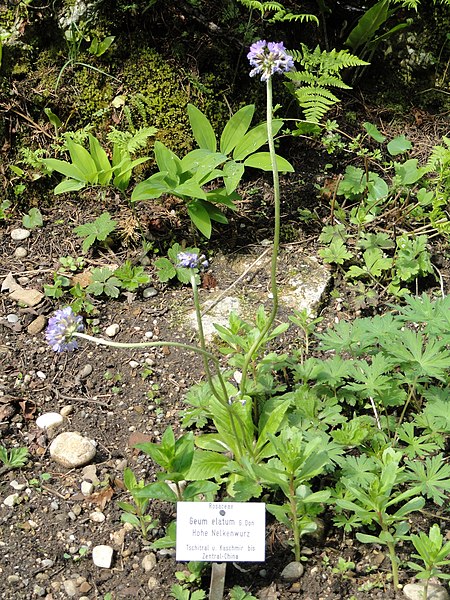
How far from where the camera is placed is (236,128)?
3480mm

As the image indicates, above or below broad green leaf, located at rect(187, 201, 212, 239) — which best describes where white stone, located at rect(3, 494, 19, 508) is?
below

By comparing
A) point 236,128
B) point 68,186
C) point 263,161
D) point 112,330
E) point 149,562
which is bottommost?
point 149,562

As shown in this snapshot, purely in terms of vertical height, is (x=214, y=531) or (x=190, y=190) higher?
(x=190, y=190)

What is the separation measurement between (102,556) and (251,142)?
207 centimetres

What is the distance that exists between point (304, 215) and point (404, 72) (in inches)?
55.7

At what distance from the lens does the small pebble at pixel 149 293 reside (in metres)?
3.42

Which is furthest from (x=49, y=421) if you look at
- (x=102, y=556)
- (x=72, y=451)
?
(x=102, y=556)

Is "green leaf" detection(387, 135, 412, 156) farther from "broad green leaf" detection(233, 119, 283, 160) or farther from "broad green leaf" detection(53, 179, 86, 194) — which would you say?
"broad green leaf" detection(53, 179, 86, 194)

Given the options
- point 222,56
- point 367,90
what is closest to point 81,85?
point 222,56

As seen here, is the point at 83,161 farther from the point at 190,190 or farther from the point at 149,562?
the point at 149,562

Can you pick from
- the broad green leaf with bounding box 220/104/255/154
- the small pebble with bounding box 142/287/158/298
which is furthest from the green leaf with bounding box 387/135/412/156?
the small pebble with bounding box 142/287/158/298

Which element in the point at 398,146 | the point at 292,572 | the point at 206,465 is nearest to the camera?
the point at 292,572

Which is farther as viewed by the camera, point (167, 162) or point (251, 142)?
point (251, 142)

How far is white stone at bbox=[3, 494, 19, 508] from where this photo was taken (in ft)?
8.41
